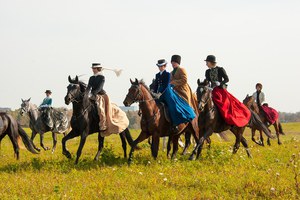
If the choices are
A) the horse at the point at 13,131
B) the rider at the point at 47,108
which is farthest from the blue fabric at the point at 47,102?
the horse at the point at 13,131

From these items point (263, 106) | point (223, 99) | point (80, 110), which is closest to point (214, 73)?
point (223, 99)

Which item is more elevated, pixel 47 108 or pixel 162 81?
pixel 162 81

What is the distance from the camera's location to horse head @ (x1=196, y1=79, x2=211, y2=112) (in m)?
11.4

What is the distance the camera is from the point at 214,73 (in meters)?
12.6

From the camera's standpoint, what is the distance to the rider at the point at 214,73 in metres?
12.5

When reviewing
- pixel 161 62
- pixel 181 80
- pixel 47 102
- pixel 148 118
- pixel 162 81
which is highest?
pixel 161 62

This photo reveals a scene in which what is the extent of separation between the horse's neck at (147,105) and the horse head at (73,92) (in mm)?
1868

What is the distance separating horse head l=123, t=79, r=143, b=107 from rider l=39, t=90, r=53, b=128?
386 inches

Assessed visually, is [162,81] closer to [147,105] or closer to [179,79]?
[179,79]

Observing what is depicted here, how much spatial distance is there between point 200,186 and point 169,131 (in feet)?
12.7

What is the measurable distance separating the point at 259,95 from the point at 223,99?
27.2 ft

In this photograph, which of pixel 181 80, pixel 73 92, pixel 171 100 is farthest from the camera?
pixel 181 80

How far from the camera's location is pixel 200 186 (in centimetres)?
812

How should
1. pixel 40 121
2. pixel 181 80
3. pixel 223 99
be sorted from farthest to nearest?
pixel 40 121 < pixel 181 80 < pixel 223 99
